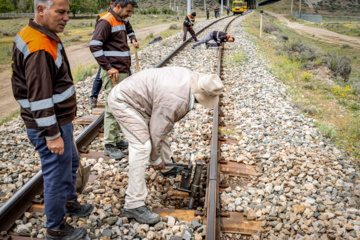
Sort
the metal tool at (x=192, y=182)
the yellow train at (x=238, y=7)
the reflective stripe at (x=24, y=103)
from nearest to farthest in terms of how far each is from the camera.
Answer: the reflective stripe at (x=24, y=103)
the metal tool at (x=192, y=182)
the yellow train at (x=238, y=7)

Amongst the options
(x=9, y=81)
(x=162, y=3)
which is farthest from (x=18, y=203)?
(x=162, y=3)

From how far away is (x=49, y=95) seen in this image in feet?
7.46

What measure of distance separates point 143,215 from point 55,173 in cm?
99

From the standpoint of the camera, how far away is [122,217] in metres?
3.17

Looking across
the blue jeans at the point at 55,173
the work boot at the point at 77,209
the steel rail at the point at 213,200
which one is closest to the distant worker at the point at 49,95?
the blue jeans at the point at 55,173

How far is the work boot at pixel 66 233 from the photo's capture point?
2.74 m

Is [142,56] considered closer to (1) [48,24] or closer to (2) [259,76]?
(2) [259,76]

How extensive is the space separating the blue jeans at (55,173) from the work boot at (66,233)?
5cm

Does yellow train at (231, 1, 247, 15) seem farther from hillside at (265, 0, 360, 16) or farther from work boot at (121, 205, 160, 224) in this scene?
work boot at (121, 205, 160, 224)

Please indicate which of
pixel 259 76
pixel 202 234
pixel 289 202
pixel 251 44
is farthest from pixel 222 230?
pixel 251 44

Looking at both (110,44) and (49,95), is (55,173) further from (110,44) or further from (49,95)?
(110,44)

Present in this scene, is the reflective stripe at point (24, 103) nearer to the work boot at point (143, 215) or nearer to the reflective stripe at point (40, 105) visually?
the reflective stripe at point (40, 105)

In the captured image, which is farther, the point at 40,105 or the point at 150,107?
the point at 150,107

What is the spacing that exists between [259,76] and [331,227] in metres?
5.64
